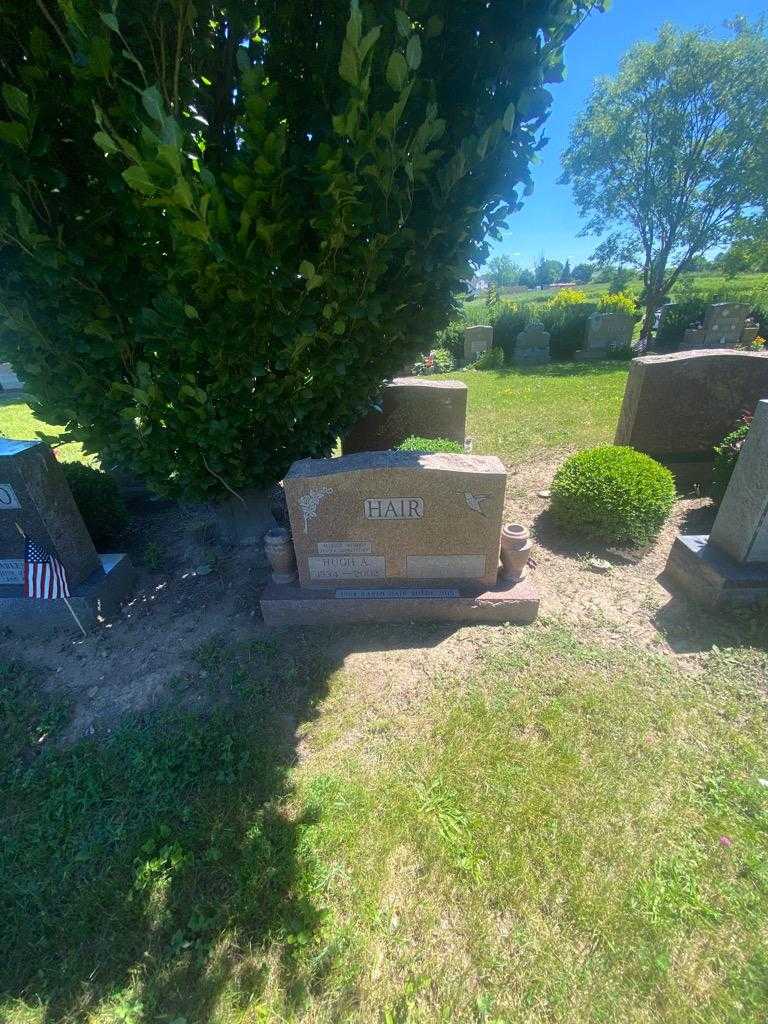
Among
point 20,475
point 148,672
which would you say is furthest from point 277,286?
point 148,672

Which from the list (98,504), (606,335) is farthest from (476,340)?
(98,504)

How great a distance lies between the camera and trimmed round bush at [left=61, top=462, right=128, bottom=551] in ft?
16.5

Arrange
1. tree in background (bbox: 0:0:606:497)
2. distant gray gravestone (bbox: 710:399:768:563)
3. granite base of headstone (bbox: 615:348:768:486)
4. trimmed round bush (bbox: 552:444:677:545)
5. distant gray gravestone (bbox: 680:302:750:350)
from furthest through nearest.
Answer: distant gray gravestone (bbox: 680:302:750:350) < granite base of headstone (bbox: 615:348:768:486) < trimmed round bush (bbox: 552:444:677:545) < distant gray gravestone (bbox: 710:399:768:563) < tree in background (bbox: 0:0:606:497)

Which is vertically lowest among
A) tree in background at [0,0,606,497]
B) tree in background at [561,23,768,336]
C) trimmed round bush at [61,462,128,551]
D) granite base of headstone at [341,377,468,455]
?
trimmed round bush at [61,462,128,551]

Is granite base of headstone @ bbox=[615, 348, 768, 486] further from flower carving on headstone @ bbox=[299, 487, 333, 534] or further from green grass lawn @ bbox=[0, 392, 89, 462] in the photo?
green grass lawn @ bbox=[0, 392, 89, 462]

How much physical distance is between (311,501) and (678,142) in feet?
81.3

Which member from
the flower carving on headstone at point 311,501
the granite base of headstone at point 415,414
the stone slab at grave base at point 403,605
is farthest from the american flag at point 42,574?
the granite base of headstone at point 415,414

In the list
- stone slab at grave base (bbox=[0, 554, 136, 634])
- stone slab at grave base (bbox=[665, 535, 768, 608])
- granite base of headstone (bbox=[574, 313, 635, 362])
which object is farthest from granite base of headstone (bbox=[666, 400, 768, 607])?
granite base of headstone (bbox=[574, 313, 635, 362])

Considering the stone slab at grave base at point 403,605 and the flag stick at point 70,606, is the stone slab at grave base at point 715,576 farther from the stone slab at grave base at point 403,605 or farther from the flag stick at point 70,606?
the flag stick at point 70,606

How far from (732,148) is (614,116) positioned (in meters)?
4.92

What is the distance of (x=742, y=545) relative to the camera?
12.4 feet

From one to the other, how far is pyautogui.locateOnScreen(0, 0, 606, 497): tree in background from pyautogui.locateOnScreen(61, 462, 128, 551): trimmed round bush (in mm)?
1644

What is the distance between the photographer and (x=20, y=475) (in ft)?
11.7

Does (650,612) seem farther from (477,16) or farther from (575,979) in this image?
(477,16)
